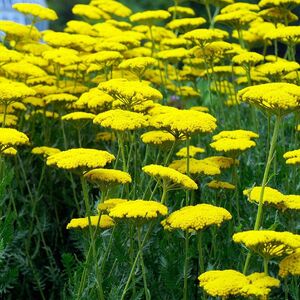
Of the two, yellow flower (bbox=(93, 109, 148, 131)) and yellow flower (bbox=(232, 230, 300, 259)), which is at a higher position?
yellow flower (bbox=(93, 109, 148, 131))

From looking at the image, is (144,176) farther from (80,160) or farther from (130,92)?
(80,160)

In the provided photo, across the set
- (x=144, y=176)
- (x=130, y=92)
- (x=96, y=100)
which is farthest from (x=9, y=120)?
(x=130, y=92)

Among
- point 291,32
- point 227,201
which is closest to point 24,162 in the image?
point 227,201

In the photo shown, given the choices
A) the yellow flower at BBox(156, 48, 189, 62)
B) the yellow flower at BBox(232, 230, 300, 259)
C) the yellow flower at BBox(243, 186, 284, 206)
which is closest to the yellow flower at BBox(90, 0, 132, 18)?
the yellow flower at BBox(156, 48, 189, 62)

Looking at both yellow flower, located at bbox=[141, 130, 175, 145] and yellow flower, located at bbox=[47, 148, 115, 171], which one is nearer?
yellow flower, located at bbox=[47, 148, 115, 171]

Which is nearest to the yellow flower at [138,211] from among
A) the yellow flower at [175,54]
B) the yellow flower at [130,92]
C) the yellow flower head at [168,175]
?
the yellow flower head at [168,175]

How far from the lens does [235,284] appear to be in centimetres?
251

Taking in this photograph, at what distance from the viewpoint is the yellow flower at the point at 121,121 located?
3.26 m

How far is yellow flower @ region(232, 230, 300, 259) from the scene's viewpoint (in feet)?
8.29

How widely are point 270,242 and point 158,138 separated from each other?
1061 mm

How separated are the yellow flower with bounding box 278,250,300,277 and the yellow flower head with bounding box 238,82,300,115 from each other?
533mm

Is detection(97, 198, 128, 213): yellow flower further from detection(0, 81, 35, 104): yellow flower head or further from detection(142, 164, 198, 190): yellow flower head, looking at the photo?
detection(0, 81, 35, 104): yellow flower head

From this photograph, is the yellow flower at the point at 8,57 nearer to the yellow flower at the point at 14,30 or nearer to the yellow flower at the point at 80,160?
the yellow flower at the point at 14,30

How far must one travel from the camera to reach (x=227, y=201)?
4133mm
